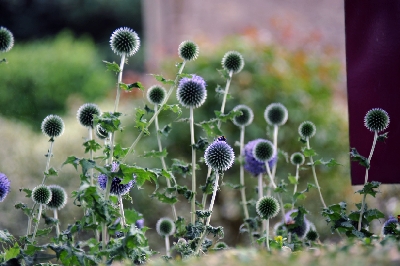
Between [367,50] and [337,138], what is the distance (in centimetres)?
392

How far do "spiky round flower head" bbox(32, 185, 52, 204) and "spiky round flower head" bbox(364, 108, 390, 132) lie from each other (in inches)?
84.1

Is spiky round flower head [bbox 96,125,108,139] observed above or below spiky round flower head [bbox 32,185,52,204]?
above

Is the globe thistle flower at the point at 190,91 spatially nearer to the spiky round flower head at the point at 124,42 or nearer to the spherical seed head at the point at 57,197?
the spiky round flower head at the point at 124,42

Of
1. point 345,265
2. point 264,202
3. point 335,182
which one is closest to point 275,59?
point 335,182

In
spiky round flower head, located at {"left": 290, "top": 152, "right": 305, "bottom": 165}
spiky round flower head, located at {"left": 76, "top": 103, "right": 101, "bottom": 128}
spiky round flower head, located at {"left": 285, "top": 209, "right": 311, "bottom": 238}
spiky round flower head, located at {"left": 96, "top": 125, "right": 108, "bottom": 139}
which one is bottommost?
spiky round flower head, located at {"left": 285, "top": 209, "right": 311, "bottom": 238}

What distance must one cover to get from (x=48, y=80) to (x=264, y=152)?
33.9 feet

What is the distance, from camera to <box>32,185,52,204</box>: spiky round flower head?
11.8ft

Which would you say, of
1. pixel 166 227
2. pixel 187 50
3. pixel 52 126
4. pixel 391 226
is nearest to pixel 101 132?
pixel 52 126

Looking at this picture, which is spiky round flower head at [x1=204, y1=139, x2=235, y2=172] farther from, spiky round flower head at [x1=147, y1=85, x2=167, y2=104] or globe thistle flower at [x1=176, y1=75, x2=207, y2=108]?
spiky round flower head at [x1=147, y1=85, x2=167, y2=104]

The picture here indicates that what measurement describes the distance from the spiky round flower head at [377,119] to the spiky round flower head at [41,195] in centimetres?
214

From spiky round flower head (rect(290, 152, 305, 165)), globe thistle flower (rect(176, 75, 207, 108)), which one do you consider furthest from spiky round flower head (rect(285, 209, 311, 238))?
globe thistle flower (rect(176, 75, 207, 108))

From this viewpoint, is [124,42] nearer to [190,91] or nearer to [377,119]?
[190,91]

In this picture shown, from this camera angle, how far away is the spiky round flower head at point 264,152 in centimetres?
423

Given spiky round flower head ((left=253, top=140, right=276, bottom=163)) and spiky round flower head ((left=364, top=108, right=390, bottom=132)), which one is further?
spiky round flower head ((left=253, top=140, right=276, bottom=163))
